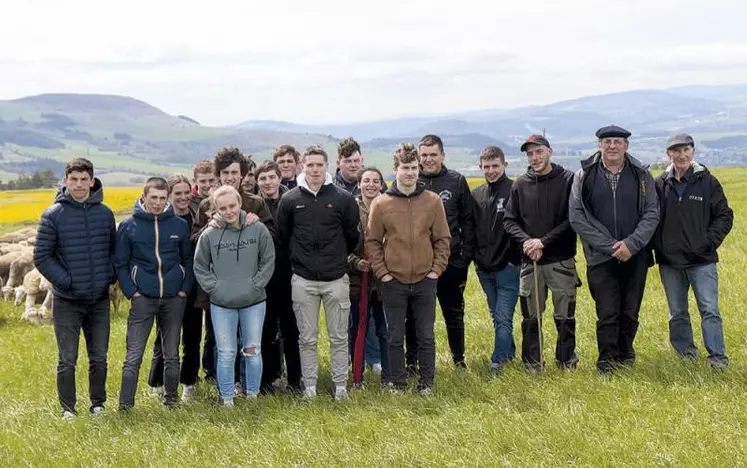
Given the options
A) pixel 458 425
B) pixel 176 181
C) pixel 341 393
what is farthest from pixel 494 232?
pixel 176 181

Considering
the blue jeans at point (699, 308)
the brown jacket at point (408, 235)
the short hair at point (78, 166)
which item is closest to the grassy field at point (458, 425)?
the blue jeans at point (699, 308)

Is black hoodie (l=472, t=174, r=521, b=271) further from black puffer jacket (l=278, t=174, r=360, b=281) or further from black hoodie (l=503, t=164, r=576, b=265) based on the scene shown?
black puffer jacket (l=278, t=174, r=360, b=281)

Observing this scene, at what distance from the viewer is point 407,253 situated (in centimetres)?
728

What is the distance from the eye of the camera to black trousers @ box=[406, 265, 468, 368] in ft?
26.7

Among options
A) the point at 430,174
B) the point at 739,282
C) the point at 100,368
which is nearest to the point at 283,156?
the point at 430,174

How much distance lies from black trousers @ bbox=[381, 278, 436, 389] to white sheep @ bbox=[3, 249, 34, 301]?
13.0m

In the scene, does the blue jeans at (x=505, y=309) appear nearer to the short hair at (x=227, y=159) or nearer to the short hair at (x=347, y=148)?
the short hair at (x=347, y=148)

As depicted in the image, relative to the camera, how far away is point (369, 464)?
546 centimetres

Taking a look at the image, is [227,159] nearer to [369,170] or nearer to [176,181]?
→ [176,181]

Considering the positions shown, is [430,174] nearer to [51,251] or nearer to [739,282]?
[51,251]

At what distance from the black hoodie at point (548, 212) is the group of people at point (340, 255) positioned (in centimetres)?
2

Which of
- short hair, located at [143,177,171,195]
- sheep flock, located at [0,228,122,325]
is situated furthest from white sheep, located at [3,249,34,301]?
short hair, located at [143,177,171,195]

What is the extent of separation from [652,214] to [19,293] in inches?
577

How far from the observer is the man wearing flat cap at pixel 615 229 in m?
7.18
